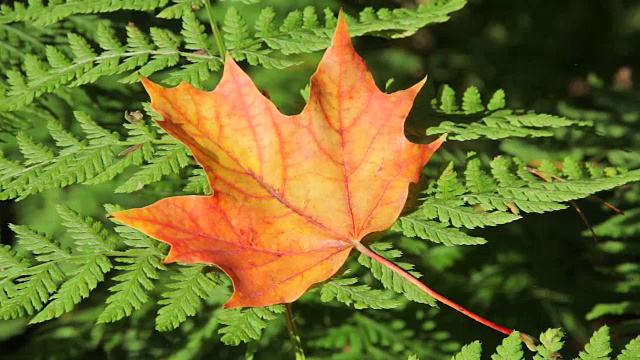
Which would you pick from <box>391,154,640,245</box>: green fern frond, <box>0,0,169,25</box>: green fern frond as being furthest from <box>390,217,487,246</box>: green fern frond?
<box>0,0,169,25</box>: green fern frond

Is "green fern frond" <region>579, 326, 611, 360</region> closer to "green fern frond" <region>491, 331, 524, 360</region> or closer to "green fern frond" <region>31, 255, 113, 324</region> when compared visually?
"green fern frond" <region>491, 331, 524, 360</region>

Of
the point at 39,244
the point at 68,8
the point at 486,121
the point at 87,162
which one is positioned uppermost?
the point at 68,8

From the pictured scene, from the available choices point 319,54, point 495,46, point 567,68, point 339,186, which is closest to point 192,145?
point 339,186

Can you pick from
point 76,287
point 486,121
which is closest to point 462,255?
point 486,121

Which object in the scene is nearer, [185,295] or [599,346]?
[599,346]

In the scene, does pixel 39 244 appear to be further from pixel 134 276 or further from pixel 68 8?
pixel 68 8

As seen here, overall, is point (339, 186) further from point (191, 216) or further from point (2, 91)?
point (2, 91)
